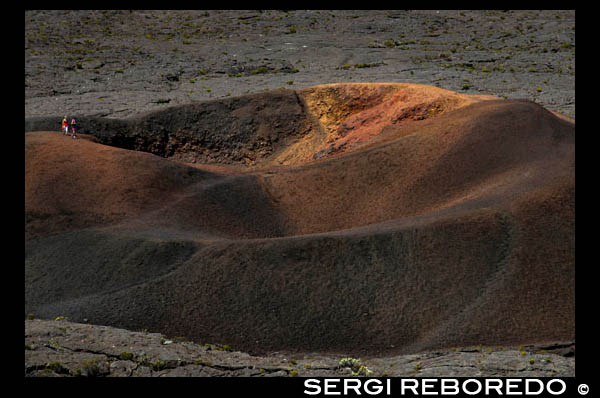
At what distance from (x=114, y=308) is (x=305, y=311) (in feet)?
11.6

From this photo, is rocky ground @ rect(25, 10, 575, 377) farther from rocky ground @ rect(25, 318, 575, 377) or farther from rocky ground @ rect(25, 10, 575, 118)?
rocky ground @ rect(25, 318, 575, 377)

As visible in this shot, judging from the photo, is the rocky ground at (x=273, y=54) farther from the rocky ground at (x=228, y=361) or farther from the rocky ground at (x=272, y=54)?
the rocky ground at (x=228, y=361)

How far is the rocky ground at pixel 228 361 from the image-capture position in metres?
9.01

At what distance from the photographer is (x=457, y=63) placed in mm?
40344

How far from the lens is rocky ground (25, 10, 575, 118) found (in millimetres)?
35656

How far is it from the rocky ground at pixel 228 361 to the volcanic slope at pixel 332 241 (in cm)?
53

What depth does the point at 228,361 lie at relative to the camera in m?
9.88

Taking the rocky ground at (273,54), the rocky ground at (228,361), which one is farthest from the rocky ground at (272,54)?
the rocky ground at (228,361)

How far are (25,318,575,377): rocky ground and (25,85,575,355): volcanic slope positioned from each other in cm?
53

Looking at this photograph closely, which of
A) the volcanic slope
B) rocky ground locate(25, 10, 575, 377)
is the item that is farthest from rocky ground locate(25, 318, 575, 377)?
rocky ground locate(25, 10, 575, 377)

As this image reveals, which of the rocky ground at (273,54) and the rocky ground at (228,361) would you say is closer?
the rocky ground at (228,361)

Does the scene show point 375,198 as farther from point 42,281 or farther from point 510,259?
point 42,281

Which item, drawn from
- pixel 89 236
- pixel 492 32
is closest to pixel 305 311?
pixel 89 236

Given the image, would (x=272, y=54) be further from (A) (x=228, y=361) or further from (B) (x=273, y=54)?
(A) (x=228, y=361)
